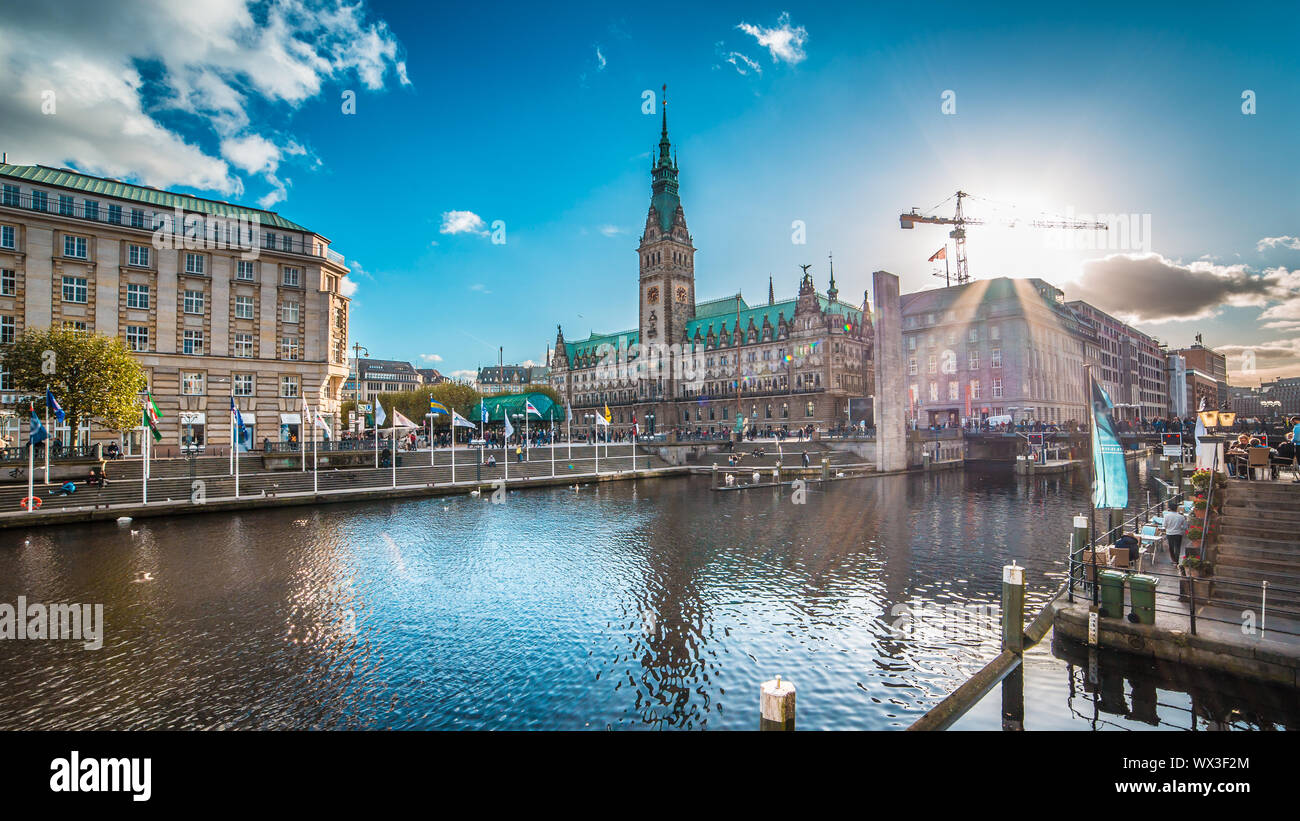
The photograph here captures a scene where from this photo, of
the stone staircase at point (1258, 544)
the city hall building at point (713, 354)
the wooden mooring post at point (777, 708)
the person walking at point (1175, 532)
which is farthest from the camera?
the city hall building at point (713, 354)

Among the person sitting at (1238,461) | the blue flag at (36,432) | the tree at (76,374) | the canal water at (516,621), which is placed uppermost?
the tree at (76,374)

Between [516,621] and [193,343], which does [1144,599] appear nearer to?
[516,621]

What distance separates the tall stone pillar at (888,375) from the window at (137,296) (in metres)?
67.4

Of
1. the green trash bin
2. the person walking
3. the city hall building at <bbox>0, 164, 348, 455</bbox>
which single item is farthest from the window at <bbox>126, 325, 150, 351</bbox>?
the person walking

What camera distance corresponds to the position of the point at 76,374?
3738cm

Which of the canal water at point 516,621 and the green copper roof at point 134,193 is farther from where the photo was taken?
the green copper roof at point 134,193

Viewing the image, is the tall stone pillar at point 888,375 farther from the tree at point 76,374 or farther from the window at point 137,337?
the window at point 137,337

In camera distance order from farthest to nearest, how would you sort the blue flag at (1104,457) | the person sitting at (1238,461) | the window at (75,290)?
the window at (75,290), the person sitting at (1238,461), the blue flag at (1104,457)

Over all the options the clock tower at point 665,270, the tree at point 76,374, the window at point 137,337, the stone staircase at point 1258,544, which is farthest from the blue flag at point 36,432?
the clock tower at point 665,270

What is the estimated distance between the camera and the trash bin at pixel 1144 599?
496 inches

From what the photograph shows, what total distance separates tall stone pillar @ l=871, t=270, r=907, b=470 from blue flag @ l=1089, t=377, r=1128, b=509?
45.6 meters

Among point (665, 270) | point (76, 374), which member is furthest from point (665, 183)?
point (76, 374)
